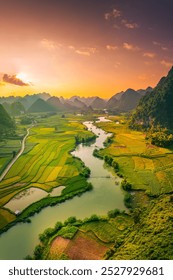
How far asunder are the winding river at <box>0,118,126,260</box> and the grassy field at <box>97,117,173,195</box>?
248 centimetres

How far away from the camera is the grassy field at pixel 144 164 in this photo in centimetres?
2688

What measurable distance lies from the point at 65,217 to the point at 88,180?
27.9ft

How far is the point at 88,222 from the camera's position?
792 inches

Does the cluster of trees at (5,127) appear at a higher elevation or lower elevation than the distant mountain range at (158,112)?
lower

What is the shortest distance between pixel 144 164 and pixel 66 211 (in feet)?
51.0

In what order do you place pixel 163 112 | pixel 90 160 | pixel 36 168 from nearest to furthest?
1. pixel 36 168
2. pixel 90 160
3. pixel 163 112

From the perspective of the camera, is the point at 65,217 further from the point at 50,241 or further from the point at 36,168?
the point at 36,168

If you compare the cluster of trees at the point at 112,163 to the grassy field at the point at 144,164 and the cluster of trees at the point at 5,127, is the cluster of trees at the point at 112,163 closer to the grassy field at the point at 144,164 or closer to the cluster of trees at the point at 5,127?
the grassy field at the point at 144,164

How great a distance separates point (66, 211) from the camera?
2239 centimetres

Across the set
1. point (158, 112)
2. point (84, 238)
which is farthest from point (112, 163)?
point (158, 112)

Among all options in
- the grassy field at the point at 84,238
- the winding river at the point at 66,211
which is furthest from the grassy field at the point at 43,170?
the grassy field at the point at 84,238

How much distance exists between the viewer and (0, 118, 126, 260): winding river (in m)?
17.8

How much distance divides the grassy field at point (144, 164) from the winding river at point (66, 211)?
2478 mm

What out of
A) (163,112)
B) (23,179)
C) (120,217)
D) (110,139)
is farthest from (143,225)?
(163,112)
